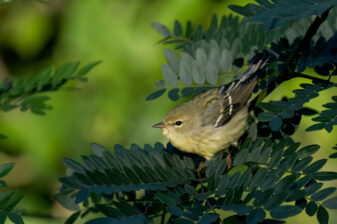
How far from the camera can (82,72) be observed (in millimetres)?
2242

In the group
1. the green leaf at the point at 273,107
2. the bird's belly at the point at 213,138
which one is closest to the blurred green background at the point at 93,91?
the bird's belly at the point at 213,138

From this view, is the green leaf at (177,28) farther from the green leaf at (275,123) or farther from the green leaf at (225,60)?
the green leaf at (275,123)

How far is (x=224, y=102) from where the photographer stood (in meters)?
3.18

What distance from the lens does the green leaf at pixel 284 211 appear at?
1327 mm

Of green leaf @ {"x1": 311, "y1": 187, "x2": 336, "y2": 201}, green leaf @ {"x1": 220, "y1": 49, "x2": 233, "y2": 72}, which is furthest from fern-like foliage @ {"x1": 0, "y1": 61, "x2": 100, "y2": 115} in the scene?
green leaf @ {"x1": 311, "y1": 187, "x2": 336, "y2": 201}

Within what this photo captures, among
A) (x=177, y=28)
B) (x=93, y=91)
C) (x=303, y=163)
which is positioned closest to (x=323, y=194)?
(x=303, y=163)

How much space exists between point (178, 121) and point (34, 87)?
111 cm

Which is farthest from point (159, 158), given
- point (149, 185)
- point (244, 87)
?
point (244, 87)

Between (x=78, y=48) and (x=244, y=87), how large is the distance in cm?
217

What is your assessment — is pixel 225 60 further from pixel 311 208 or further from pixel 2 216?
pixel 2 216

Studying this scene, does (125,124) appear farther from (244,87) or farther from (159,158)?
(159,158)

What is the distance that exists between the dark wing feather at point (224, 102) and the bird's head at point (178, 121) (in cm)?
11

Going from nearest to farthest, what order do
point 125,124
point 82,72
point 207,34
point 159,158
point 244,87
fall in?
point 159,158
point 82,72
point 207,34
point 244,87
point 125,124

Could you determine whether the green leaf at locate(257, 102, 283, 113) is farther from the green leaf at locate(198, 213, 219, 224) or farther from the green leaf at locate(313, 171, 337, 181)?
the green leaf at locate(198, 213, 219, 224)
